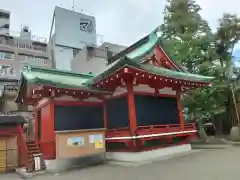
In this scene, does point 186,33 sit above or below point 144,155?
above

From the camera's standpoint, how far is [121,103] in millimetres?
13234

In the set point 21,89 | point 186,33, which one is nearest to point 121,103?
point 21,89

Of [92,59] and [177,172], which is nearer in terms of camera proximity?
[177,172]

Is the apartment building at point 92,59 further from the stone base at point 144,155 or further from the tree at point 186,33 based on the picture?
the stone base at point 144,155

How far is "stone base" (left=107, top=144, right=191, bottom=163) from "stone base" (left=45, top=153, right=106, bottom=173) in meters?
0.75

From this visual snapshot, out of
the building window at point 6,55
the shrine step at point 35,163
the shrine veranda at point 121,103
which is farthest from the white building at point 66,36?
the shrine step at point 35,163

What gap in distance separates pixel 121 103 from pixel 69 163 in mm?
3930

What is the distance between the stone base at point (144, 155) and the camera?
39.5ft

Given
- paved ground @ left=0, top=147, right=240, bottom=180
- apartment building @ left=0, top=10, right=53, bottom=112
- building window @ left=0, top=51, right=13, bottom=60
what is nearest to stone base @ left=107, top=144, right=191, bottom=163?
paved ground @ left=0, top=147, right=240, bottom=180

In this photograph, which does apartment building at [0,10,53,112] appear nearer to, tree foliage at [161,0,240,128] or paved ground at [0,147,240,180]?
tree foliage at [161,0,240,128]

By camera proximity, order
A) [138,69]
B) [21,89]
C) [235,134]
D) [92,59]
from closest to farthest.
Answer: [138,69]
[21,89]
[235,134]
[92,59]

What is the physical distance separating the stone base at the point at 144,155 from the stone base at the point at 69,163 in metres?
0.75

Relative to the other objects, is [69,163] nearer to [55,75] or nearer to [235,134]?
[55,75]

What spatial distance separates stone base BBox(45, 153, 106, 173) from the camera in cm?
1184
